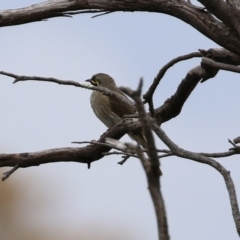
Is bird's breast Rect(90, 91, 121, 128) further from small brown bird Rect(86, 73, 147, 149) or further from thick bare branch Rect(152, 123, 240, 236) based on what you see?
thick bare branch Rect(152, 123, 240, 236)

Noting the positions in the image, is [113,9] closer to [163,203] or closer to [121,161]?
[121,161]

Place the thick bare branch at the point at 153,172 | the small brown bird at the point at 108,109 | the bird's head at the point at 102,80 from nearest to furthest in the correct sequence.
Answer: the thick bare branch at the point at 153,172
the small brown bird at the point at 108,109
the bird's head at the point at 102,80

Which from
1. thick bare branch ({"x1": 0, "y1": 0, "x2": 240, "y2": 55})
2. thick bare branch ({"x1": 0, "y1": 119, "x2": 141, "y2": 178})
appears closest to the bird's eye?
thick bare branch ({"x1": 0, "y1": 119, "x2": 141, "y2": 178})

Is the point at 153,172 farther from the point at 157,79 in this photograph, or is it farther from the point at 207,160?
the point at 157,79

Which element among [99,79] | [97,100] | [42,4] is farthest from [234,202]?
[99,79]

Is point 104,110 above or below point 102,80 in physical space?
below

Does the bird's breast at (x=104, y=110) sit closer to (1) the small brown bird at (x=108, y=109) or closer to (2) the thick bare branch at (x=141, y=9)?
(1) the small brown bird at (x=108, y=109)

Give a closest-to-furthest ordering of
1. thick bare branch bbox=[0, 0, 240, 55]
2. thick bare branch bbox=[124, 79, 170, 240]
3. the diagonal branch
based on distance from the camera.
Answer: thick bare branch bbox=[124, 79, 170, 240] < the diagonal branch < thick bare branch bbox=[0, 0, 240, 55]

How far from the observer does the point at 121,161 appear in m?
3.15

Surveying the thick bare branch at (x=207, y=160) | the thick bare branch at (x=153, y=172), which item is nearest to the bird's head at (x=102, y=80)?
the thick bare branch at (x=207, y=160)

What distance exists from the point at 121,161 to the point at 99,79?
2923 mm

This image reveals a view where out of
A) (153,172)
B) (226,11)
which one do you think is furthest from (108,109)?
(153,172)

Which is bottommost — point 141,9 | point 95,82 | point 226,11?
point 226,11

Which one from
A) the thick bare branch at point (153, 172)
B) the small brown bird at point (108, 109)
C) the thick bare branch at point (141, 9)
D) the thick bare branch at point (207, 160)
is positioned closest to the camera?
the thick bare branch at point (153, 172)
